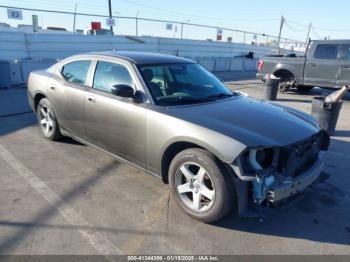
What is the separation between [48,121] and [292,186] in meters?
4.16

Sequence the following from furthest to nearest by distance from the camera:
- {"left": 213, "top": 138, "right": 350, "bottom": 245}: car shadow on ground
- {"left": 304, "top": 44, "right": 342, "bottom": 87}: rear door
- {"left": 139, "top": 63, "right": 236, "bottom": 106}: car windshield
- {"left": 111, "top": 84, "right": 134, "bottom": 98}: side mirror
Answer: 1. {"left": 304, "top": 44, "right": 342, "bottom": 87}: rear door
2. {"left": 139, "top": 63, "right": 236, "bottom": 106}: car windshield
3. {"left": 111, "top": 84, "right": 134, "bottom": 98}: side mirror
4. {"left": 213, "top": 138, "right": 350, "bottom": 245}: car shadow on ground

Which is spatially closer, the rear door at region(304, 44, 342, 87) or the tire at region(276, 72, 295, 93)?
the rear door at region(304, 44, 342, 87)

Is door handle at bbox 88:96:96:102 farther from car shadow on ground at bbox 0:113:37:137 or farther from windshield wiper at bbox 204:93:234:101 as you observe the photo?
car shadow on ground at bbox 0:113:37:137

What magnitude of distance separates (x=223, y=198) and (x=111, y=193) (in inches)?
58.0

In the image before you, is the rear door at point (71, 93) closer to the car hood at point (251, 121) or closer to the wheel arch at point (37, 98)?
the wheel arch at point (37, 98)

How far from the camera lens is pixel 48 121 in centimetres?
552

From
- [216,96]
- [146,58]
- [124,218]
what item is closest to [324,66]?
[216,96]

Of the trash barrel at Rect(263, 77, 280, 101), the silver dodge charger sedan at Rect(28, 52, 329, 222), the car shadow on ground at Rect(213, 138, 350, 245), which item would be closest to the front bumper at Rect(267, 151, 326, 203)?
the silver dodge charger sedan at Rect(28, 52, 329, 222)

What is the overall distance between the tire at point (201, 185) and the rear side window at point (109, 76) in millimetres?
1291

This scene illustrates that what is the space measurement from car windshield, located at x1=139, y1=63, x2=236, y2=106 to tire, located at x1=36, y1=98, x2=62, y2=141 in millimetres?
2133

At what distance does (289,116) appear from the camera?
3867 millimetres

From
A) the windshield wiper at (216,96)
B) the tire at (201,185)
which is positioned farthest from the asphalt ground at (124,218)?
the windshield wiper at (216,96)

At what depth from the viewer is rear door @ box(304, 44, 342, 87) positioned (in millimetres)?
10562

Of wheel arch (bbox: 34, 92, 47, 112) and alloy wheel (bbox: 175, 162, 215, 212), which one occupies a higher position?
wheel arch (bbox: 34, 92, 47, 112)
